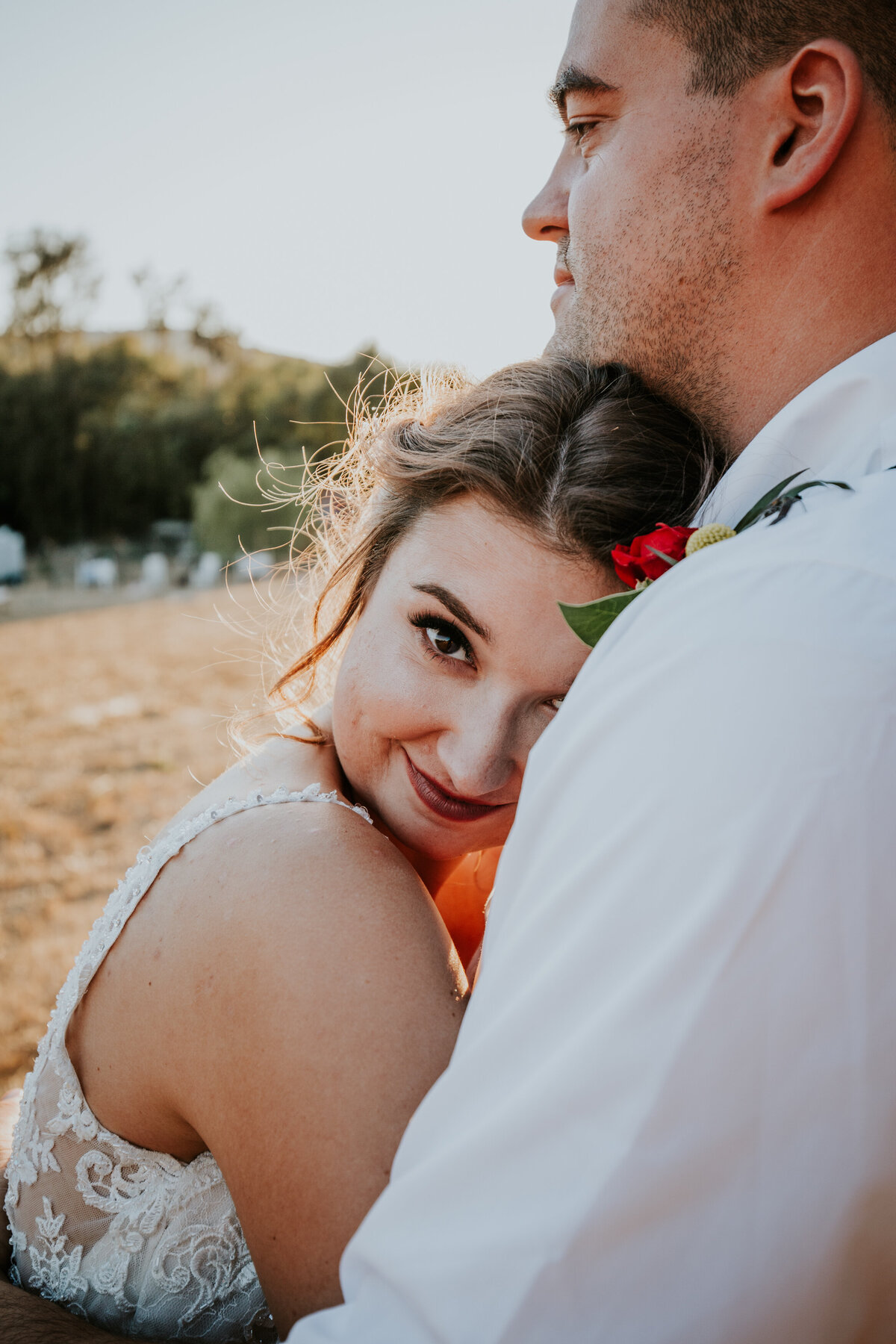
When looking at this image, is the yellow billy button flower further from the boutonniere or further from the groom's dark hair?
the groom's dark hair

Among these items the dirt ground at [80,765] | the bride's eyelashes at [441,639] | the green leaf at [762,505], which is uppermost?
the green leaf at [762,505]

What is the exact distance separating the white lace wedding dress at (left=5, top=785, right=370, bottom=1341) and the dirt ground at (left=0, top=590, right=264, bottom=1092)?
4.26 feet

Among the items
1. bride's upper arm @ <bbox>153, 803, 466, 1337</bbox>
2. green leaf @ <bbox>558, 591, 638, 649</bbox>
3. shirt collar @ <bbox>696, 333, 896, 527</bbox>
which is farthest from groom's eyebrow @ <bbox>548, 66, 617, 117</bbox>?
bride's upper arm @ <bbox>153, 803, 466, 1337</bbox>

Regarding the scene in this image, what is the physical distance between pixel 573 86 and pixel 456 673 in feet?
3.91

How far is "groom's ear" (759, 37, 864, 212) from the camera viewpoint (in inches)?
62.9

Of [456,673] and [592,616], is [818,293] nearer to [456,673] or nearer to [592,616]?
[592,616]

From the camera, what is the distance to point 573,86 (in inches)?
73.1

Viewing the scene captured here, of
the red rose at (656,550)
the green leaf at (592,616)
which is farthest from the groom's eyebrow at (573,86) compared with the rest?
the green leaf at (592,616)

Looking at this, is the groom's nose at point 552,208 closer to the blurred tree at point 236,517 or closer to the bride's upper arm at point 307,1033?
the bride's upper arm at point 307,1033

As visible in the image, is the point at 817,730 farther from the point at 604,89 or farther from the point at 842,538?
the point at 604,89

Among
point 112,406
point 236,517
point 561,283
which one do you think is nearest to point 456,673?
point 561,283

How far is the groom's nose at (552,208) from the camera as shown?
6.60 feet

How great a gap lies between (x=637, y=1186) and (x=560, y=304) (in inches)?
70.7

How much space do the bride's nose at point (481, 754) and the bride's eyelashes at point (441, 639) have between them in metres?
0.13
